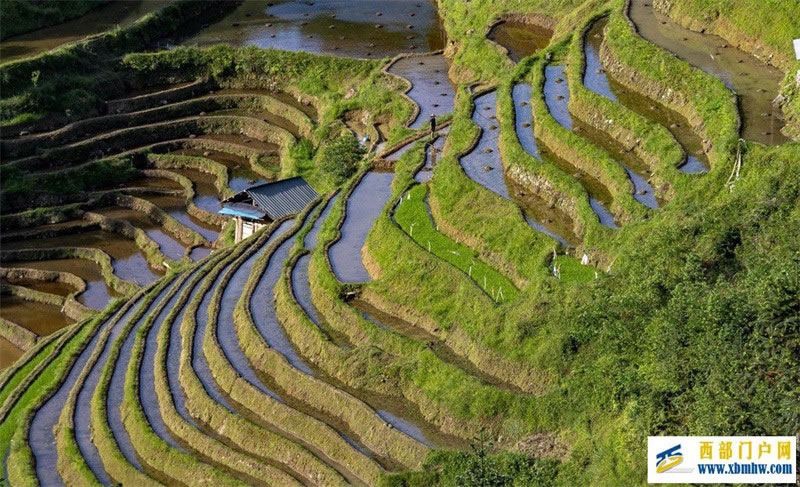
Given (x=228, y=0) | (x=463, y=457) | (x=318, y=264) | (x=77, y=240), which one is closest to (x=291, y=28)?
(x=228, y=0)

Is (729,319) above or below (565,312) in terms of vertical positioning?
above

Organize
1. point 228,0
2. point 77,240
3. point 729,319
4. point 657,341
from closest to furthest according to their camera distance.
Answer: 1. point 729,319
2. point 657,341
3. point 77,240
4. point 228,0

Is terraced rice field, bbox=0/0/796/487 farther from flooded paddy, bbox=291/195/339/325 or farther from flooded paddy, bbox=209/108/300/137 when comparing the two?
flooded paddy, bbox=209/108/300/137

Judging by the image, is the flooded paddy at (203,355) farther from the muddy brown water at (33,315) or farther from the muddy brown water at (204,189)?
the muddy brown water at (204,189)

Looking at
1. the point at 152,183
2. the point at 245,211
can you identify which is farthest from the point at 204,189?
the point at 245,211

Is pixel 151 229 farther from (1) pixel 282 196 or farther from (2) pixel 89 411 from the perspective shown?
(2) pixel 89 411

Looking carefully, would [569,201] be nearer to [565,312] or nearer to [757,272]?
[565,312]
